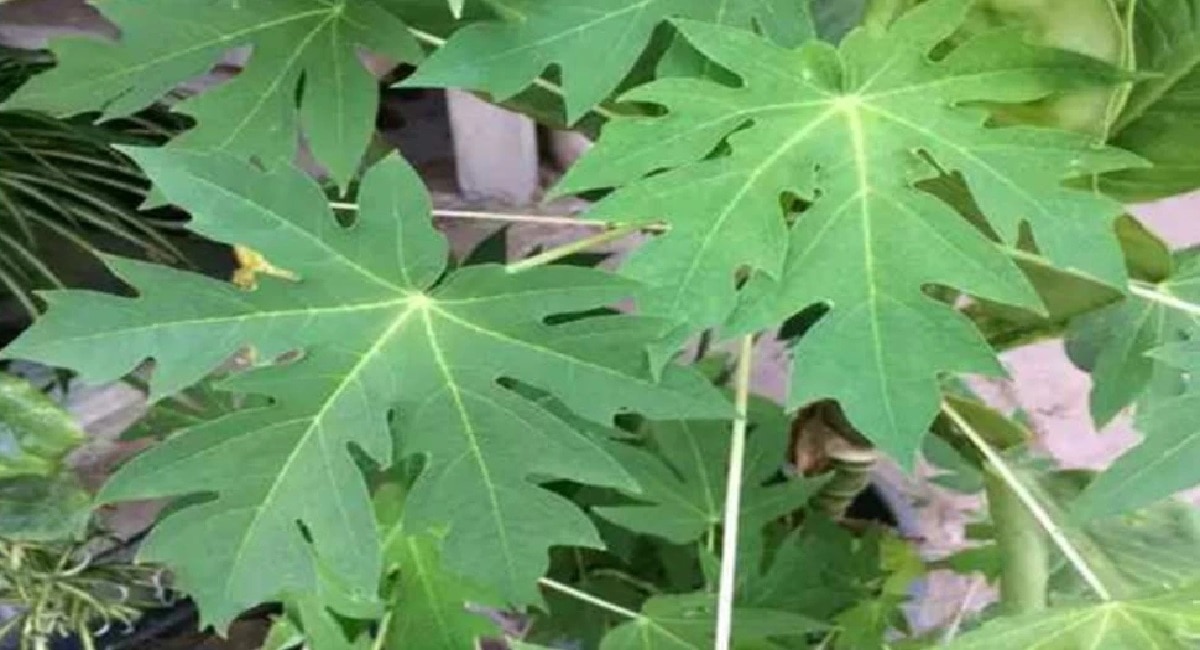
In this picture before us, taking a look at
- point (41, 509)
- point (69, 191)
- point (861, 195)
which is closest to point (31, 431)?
point (41, 509)

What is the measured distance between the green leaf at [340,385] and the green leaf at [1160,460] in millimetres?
125

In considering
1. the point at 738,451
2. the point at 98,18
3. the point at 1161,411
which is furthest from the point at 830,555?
the point at 98,18

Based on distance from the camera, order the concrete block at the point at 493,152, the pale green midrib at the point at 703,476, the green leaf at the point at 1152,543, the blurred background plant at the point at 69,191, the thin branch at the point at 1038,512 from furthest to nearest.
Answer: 1. the concrete block at the point at 493,152
2. the blurred background plant at the point at 69,191
3. the pale green midrib at the point at 703,476
4. the green leaf at the point at 1152,543
5. the thin branch at the point at 1038,512

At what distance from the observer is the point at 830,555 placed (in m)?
0.82

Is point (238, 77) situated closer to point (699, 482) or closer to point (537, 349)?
point (537, 349)

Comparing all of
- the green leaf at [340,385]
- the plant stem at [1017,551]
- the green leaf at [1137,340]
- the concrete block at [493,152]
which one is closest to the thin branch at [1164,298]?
the green leaf at [1137,340]

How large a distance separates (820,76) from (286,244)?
7.4 inches

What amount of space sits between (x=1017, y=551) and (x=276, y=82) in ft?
1.23

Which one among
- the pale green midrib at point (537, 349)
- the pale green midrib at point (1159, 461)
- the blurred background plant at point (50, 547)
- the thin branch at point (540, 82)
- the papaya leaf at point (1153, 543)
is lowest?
the blurred background plant at point (50, 547)

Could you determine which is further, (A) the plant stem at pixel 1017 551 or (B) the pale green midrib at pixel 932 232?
(A) the plant stem at pixel 1017 551

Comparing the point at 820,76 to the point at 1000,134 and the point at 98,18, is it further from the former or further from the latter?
the point at 98,18

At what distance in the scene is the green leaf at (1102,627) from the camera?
508 mm

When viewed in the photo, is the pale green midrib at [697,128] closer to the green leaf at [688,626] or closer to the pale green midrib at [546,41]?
the pale green midrib at [546,41]

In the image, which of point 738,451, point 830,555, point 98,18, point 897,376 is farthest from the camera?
point 98,18
